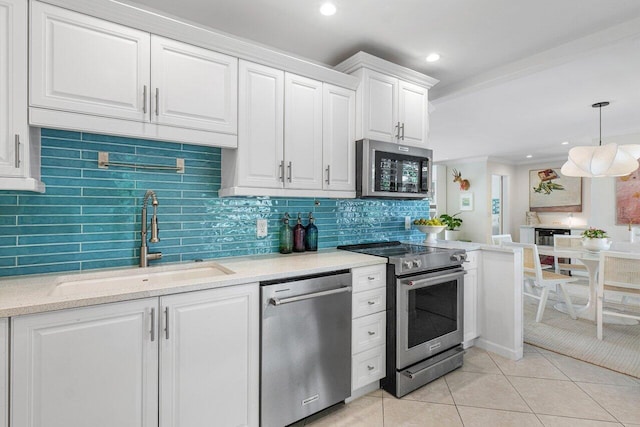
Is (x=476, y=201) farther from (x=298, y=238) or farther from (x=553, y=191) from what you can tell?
(x=298, y=238)

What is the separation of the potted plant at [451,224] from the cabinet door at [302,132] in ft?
20.1

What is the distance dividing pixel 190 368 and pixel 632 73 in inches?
165

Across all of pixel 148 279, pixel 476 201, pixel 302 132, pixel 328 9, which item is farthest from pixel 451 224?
pixel 148 279

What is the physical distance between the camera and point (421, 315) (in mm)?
2312

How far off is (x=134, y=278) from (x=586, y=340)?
3977mm

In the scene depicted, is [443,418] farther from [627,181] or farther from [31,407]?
[627,181]

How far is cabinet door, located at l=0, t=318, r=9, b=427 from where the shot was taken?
1.20 metres

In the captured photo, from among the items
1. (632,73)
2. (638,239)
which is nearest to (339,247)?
(632,73)

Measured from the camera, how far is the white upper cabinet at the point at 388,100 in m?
2.54

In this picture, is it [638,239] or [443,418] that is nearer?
[443,418]

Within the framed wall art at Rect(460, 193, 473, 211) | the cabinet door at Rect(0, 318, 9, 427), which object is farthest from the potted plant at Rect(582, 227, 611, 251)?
the cabinet door at Rect(0, 318, 9, 427)

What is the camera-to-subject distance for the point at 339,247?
2754 millimetres

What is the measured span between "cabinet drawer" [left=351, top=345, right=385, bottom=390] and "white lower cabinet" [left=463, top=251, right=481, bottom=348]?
3.38ft

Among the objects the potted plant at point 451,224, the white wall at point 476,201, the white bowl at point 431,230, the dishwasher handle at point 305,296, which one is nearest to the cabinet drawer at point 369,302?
the dishwasher handle at point 305,296
